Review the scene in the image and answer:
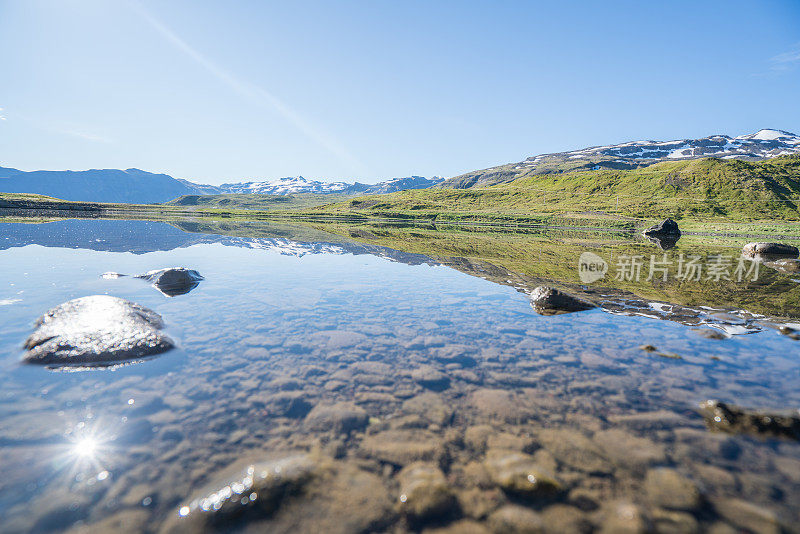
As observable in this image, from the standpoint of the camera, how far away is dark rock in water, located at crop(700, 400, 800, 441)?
241 inches

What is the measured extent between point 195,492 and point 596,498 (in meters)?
5.59

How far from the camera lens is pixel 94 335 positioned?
9219 millimetres

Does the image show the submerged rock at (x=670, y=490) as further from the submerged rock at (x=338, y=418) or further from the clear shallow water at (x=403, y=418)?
the submerged rock at (x=338, y=418)

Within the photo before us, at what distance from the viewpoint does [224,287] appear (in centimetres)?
1719

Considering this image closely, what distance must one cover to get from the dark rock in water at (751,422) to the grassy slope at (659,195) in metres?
102

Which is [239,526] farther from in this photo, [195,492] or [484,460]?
[484,460]

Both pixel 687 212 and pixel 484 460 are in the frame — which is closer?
pixel 484 460

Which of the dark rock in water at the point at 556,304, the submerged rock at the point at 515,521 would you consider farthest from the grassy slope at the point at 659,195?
the submerged rock at the point at 515,521

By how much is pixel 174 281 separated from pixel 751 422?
68.5 ft

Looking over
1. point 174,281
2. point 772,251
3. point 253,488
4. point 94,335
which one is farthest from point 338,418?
point 772,251

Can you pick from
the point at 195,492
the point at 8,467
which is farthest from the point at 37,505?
the point at 195,492

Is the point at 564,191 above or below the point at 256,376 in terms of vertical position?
above

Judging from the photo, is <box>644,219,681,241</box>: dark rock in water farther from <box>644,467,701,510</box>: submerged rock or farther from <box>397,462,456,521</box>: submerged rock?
<box>397,462,456,521</box>: submerged rock

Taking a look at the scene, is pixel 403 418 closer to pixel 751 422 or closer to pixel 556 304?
pixel 751 422
